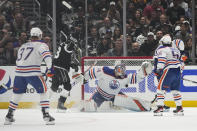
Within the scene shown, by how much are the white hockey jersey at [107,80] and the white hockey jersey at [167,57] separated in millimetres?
1086

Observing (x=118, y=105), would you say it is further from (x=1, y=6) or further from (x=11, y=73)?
(x=1, y=6)

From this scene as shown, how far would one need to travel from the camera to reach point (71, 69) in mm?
11156

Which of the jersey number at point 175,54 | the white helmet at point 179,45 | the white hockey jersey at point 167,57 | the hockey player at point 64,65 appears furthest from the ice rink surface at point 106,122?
the white helmet at point 179,45

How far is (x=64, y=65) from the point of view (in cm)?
1027

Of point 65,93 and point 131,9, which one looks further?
point 131,9

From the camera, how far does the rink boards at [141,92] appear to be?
1073 centimetres

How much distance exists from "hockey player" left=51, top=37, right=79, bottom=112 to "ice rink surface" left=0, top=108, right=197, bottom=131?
326mm

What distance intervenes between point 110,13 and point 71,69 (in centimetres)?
174

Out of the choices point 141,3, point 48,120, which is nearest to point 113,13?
point 141,3

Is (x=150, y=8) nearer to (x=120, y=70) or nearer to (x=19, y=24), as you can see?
(x=120, y=70)

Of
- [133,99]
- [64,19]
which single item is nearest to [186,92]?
[133,99]

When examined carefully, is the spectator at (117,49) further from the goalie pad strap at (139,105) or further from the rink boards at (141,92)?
the goalie pad strap at (139,105)

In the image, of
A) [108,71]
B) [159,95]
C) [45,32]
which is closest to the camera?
[159,95]

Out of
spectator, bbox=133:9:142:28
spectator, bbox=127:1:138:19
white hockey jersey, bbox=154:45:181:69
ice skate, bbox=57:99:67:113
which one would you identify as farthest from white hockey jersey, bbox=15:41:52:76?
spectator, bbox=133:9:142:28
